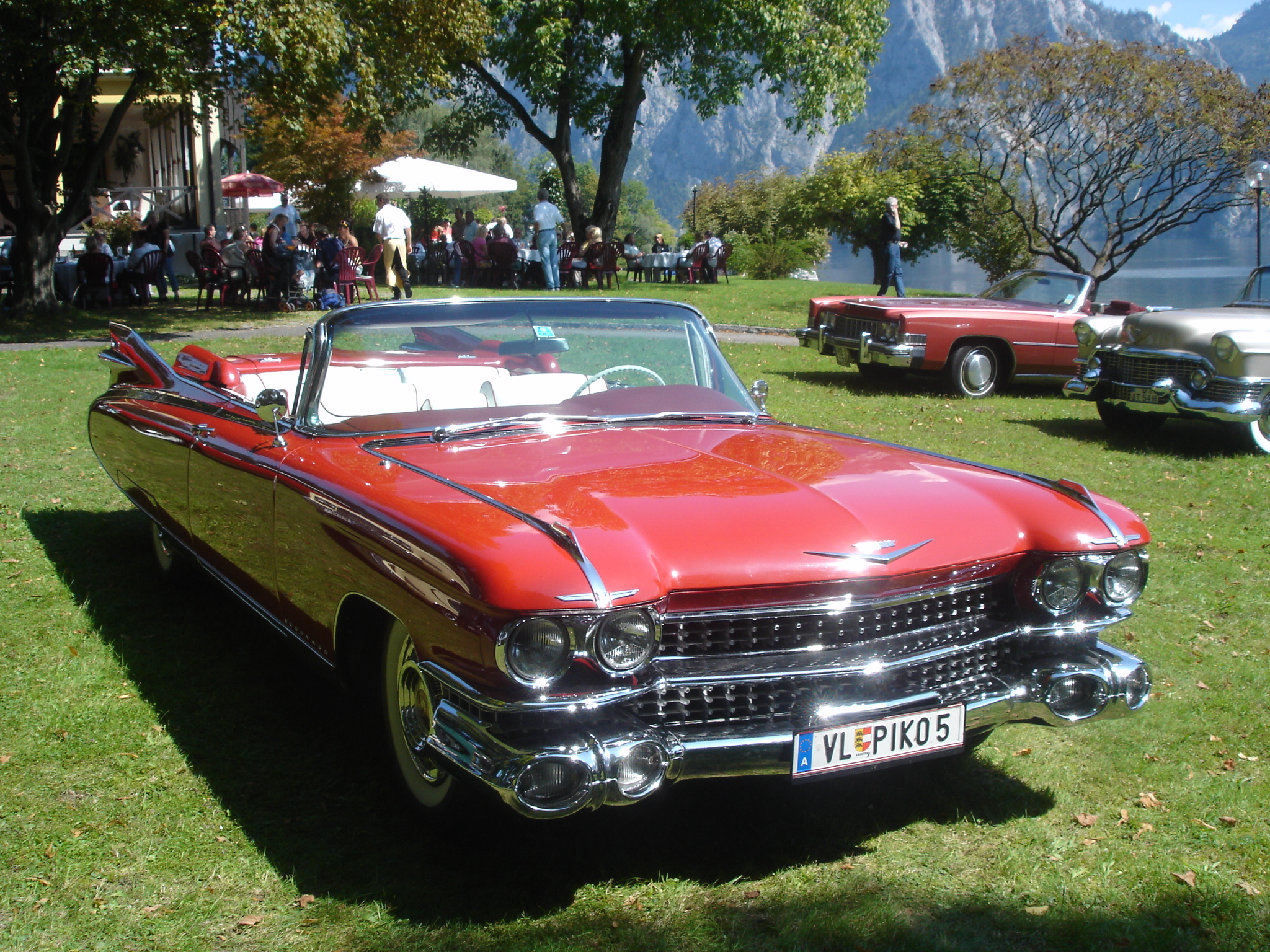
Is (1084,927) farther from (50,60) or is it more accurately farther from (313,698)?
(50,60)

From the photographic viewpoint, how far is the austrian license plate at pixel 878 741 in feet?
9.03

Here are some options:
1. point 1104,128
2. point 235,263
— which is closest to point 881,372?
point 235,263

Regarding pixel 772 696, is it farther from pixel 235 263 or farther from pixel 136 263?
pixel 136 263

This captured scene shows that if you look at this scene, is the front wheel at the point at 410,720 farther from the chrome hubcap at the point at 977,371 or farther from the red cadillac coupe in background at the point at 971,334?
the chrome hubcap at the point at 977,371

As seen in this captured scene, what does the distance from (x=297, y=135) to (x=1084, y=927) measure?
49.9ft

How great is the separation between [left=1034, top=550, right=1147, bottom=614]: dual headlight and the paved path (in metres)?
11.3

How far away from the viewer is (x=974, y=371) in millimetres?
11695

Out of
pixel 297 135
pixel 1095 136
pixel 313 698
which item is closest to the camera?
pixel 313 698

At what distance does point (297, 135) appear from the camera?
15633 millimetres

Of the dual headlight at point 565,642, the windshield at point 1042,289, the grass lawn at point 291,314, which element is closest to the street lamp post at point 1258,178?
the windshield at point 1042,289

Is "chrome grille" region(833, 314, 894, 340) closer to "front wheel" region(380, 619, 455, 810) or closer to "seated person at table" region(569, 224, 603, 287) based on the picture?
"front wheel" region(380, 619, 455, 810)

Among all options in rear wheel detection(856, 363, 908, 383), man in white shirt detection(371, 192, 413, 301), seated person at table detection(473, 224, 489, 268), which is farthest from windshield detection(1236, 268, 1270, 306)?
seated person at table detection(473, 224, 489, 268)

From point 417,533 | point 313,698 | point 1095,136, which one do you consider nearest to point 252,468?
point 313,698

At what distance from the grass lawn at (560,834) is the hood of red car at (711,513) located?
61 centimetres
